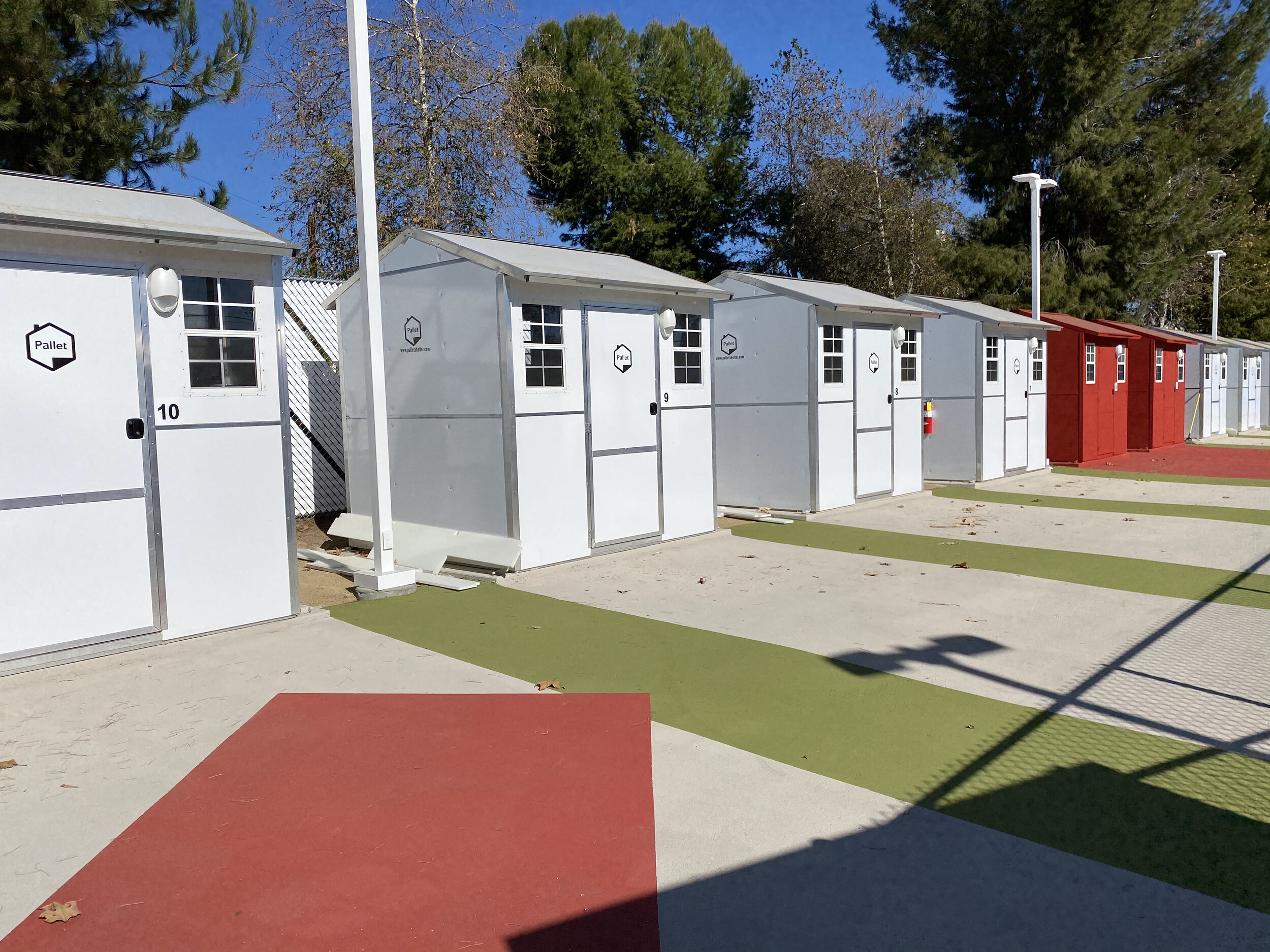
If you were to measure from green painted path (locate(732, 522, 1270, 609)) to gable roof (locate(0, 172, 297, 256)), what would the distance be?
19.6ft

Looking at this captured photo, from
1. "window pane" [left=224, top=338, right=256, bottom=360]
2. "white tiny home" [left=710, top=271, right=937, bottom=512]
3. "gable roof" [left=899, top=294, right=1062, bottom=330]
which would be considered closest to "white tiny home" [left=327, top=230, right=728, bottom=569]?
"window pane" [left=224, top=338, right=256, bottom=360]

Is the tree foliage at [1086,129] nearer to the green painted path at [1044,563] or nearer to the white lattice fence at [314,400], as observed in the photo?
the green painted path at [1044,563]

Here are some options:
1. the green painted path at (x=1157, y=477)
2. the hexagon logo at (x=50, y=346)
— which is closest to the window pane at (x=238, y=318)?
the hexagon logo at (x=50, y=346)

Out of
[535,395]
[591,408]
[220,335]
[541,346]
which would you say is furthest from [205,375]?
[591,408]

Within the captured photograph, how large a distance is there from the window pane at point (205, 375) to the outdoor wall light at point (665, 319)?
4.42 meters

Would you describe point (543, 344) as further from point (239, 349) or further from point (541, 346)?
point (239, 349)

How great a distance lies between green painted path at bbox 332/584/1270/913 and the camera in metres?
3.40

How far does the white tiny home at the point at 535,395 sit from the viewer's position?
8.16m

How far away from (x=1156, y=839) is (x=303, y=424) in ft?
32.7

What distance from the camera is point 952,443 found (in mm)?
15172

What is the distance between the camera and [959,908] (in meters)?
3.01

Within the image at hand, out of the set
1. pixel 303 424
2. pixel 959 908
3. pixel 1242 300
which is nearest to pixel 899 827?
pixel 959 908

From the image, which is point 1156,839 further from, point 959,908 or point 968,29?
point 968,29

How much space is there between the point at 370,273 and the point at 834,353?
6.29m
